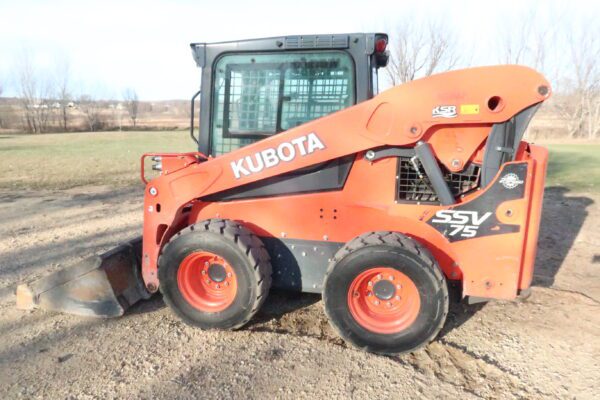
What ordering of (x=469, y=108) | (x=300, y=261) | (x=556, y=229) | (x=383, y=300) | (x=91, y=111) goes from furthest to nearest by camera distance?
1. (x=91, y=111)
2. (x=556, y=229)
3. (x=300, y=261)
4. (x=383, y=300)
5. (x=469, y=108)

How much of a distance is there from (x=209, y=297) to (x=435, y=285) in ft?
5.69

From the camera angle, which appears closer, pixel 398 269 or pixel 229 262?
pixel 398 269

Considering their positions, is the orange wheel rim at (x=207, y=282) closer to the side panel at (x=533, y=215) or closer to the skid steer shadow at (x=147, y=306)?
the skid steer shadow at (x=147, y=306)

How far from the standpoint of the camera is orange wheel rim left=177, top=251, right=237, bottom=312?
3.29 m

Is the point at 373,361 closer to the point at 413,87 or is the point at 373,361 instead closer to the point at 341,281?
the point at 341,281

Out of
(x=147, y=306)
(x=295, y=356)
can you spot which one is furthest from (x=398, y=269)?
(x=147, y=306)

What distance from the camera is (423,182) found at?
3.12 metres

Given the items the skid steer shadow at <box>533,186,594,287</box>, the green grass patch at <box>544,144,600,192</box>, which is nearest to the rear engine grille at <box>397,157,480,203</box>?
the skid steer shadow at <box>533,186,594,287</box>

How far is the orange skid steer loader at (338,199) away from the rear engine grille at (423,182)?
0.01 metres

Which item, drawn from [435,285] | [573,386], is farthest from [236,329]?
[573,386]

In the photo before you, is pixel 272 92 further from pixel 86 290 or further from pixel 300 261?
pixel 86 290

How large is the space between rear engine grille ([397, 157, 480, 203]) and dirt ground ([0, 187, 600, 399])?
1.10m

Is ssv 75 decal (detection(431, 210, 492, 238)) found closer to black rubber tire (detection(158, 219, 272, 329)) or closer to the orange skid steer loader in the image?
the orange skid steer loader

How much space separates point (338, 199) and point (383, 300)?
2.66 ft
